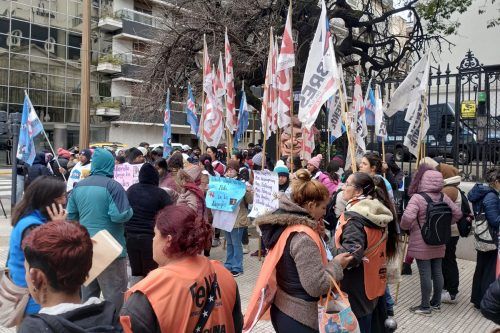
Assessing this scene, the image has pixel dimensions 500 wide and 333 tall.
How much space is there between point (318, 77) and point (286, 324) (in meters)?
3.98

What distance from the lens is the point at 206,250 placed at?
2.95 m

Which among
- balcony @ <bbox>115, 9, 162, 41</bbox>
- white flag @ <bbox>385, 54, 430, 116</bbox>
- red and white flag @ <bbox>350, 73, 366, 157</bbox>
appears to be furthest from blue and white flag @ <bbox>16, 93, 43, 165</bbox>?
balcony @ <bbox>115, 9, 162, 41</bbox>

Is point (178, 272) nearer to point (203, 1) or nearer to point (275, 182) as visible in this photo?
point (275, 182)

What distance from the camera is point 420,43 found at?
15359 mm

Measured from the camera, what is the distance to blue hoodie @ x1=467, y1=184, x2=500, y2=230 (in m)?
5.30

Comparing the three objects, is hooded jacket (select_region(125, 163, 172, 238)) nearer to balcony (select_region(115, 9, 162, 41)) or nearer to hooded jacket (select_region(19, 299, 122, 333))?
hooded jacket (select_region(19, 299, 122, 333))

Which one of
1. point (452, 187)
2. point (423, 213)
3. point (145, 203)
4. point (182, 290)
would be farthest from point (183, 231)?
point (452, 187)

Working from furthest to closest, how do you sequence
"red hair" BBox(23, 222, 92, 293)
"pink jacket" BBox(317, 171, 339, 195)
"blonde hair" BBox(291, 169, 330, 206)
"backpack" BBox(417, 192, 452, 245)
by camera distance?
"pink jacket" BBox(317, 171, 339, 195) < "backpack" BBox(417, 192, 452, 245) < "blonde hair" BBox(291, 169, 330, 206) < "red hair" BBox(23, 222, 92, 293)

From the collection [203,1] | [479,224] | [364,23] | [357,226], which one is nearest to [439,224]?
[479,224]

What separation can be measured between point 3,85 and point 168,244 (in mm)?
35611

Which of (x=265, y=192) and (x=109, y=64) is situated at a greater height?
(x=109, y=64)

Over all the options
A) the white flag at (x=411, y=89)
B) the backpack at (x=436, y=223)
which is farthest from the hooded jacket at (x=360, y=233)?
the white flag at (x=411, y=89)

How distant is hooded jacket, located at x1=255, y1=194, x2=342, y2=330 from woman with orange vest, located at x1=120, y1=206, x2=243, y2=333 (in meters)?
0.42

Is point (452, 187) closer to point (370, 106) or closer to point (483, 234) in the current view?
point (483, 234)
